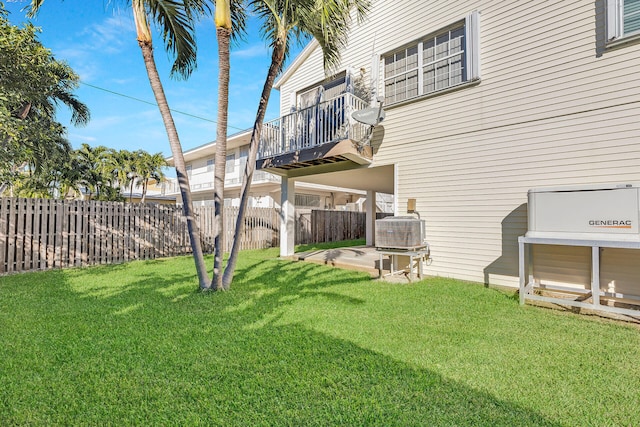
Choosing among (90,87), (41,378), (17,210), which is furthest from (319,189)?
(41,378)

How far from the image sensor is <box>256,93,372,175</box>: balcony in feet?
23.3

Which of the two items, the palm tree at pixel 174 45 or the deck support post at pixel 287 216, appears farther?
the deck support post at pixel 287 216

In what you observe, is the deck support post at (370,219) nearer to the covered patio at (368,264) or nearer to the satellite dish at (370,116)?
the covered patio at (368,264)

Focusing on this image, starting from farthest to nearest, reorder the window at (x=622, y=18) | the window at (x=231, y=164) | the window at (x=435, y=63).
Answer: the window at (x=231, y=164) < the window at (x=435, y=63) < the window at (x=622, y=18)

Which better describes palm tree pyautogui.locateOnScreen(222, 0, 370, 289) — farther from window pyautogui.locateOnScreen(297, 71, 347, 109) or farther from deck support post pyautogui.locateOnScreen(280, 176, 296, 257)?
deck support post pyautogui.locateOnScreen(280, 176, 296, 257)

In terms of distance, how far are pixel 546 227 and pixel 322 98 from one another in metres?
6.88

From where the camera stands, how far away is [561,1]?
4.93 m

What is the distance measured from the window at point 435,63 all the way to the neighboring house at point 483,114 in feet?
0.08

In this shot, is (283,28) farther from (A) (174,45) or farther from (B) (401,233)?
(B) (401,233)

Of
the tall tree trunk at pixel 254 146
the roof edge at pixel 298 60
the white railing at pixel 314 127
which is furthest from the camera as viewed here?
the roof edge at pixel 298 60

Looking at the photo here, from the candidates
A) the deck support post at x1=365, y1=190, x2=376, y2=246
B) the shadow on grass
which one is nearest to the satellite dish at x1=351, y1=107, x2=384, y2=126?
the shadow on grass

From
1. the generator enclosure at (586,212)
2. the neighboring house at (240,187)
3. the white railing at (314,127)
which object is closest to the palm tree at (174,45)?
the white railing at (314,127)

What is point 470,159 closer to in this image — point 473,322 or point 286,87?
point 473,322

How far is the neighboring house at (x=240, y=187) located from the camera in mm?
17609
